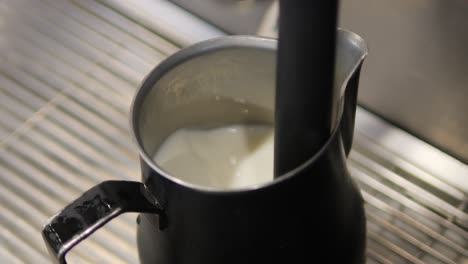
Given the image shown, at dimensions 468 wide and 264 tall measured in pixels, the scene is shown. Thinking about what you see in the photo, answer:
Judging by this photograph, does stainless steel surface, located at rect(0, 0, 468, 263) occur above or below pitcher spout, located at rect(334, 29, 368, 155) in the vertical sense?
below

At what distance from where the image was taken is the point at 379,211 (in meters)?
0.45

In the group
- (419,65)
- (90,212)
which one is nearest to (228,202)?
(90,212)

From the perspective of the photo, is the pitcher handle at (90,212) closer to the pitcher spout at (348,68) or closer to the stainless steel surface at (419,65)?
the pitcher spout at (348,68)

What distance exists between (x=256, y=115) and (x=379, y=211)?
0.12 meters

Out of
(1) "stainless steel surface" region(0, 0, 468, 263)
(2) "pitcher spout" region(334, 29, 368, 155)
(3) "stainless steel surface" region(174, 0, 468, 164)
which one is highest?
(2) "pitcher spout" region(334, 29, 368, 155)

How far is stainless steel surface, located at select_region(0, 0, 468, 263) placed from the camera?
44cm

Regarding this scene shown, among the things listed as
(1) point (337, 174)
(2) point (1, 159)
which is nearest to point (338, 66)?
(1) point (337, 174)

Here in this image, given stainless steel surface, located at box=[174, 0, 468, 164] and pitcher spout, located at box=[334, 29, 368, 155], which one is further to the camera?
stainless steel surface, located at box=[174, 0, 468, 164]

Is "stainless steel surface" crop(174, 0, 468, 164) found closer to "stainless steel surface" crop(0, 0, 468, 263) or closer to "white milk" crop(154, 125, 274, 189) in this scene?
"stainless steel surface" crop(0, 0, 468, 263)

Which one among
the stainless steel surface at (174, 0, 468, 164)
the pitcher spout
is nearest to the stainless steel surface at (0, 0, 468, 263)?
the stainless steel surface at (174, 0, 468, 164)

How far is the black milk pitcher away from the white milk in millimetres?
13

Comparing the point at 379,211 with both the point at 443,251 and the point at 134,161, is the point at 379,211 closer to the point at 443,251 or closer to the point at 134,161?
the point at 443,251

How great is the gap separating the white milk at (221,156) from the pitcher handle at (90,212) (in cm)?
5

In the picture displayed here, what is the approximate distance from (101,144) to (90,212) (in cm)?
20
